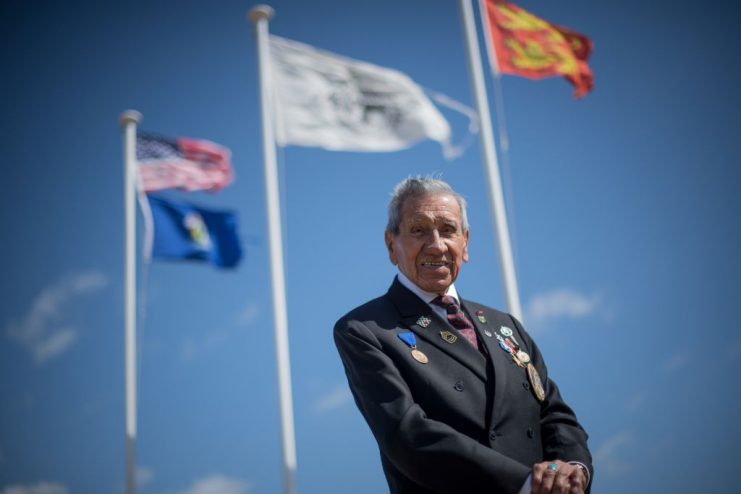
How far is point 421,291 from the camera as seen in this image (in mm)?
3385

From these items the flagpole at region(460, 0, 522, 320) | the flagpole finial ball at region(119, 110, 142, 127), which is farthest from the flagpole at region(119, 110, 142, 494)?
the flagpole at region(460, 0, 522, 320)

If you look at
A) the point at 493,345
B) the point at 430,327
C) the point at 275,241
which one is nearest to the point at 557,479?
the point at 493,345

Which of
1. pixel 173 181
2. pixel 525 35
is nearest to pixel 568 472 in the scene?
pixel 525 35

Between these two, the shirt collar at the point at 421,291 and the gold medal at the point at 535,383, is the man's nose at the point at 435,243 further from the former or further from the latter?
the gold medal at the point at 535,383

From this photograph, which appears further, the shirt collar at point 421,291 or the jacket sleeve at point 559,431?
the shirt collar at point 421,291

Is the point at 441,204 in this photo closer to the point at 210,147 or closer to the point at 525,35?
the point at 525,35

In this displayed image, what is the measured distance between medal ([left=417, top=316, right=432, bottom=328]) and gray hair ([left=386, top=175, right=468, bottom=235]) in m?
0.52

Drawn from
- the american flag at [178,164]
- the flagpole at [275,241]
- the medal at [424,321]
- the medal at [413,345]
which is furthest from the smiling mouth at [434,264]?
the american flag at [178,164]

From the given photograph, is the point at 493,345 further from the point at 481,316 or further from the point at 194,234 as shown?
the point at 194,234

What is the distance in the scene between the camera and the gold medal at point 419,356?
9.89ft

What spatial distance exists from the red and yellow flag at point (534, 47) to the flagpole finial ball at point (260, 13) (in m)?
3.83

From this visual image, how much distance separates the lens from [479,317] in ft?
11.6

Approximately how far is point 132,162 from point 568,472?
1239 cm

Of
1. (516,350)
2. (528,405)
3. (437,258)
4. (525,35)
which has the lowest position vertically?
(528,405)
